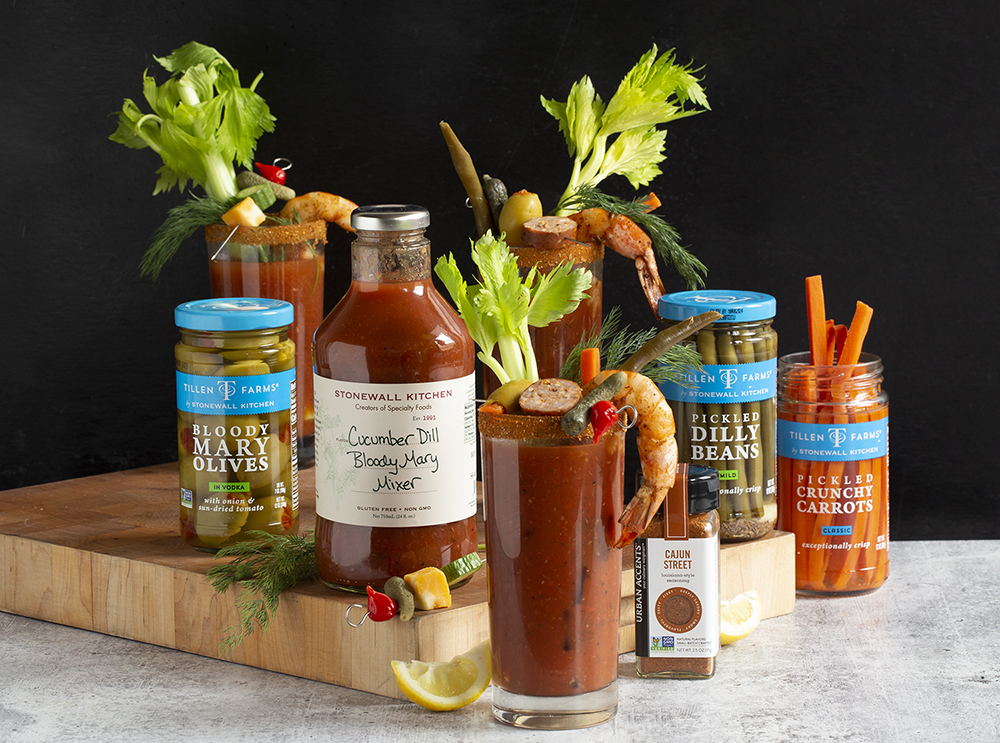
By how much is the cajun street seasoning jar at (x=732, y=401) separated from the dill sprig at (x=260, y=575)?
0.40 meters

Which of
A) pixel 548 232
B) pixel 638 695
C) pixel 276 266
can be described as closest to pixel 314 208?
pixel 276 266

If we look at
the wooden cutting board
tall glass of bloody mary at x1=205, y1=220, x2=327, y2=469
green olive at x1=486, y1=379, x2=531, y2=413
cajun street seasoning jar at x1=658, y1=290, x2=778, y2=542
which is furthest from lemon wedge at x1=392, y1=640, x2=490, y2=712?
tall glass of bloody mary at x1=205, y1=220, x2=327, y2=469

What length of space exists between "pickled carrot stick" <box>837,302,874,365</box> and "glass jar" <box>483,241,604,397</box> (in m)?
0.28

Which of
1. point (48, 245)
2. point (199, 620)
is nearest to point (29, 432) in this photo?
point (48, 245)

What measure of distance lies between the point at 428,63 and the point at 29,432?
2.58 feet

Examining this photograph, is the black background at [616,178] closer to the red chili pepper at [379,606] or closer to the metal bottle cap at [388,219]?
the metal bottle cap at [388,219]

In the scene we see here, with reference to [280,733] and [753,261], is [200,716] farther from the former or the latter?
[753,261]

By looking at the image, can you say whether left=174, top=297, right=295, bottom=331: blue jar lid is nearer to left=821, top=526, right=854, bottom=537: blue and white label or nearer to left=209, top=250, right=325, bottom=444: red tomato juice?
left=209, top=250, right=325, bottom=444: red tomato juice

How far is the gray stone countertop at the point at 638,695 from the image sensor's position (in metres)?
1.09

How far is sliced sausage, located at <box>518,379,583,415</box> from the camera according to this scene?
3.37ft

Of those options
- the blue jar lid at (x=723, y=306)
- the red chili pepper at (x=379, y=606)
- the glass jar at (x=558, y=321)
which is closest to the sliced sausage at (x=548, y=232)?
the glass jar at (x=558, y=321)

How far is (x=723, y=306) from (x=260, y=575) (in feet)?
1.78

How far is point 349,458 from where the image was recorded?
44.9 inches

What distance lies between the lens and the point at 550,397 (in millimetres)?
1034
